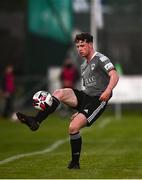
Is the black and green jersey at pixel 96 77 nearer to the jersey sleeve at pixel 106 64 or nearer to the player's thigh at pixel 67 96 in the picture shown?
the jersey sleeve at pixel 106 64

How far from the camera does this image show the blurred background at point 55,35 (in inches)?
1512

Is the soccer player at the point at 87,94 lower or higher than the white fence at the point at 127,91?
higher

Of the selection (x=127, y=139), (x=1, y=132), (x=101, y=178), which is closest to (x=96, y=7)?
(x=1, y=132)

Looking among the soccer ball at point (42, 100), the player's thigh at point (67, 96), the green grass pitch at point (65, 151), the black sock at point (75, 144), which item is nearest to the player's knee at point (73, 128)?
the black sock at point (75, 144)

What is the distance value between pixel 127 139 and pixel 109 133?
113 inches

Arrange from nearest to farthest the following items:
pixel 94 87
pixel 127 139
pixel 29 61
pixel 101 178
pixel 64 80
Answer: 1. pixel 101 178
2. pixel 94 87
3. pixel 127 139
4. pixel 64 80
5. pixel 29 61

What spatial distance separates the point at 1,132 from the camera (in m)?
25.7

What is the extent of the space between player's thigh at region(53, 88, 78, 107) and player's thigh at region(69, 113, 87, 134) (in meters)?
0.24

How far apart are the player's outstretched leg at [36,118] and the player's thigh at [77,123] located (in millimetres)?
373

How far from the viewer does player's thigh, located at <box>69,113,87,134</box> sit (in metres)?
13.2

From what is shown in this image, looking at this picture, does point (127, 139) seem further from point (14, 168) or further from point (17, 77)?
point (17, 77)

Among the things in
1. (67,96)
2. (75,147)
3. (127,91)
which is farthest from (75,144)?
(127,91)

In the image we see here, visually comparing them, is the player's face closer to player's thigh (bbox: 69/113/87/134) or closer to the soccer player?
the soccer player

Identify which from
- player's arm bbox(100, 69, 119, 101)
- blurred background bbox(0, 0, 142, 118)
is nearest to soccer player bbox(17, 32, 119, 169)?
player's arm bbox(100, 69, 119, 101)
